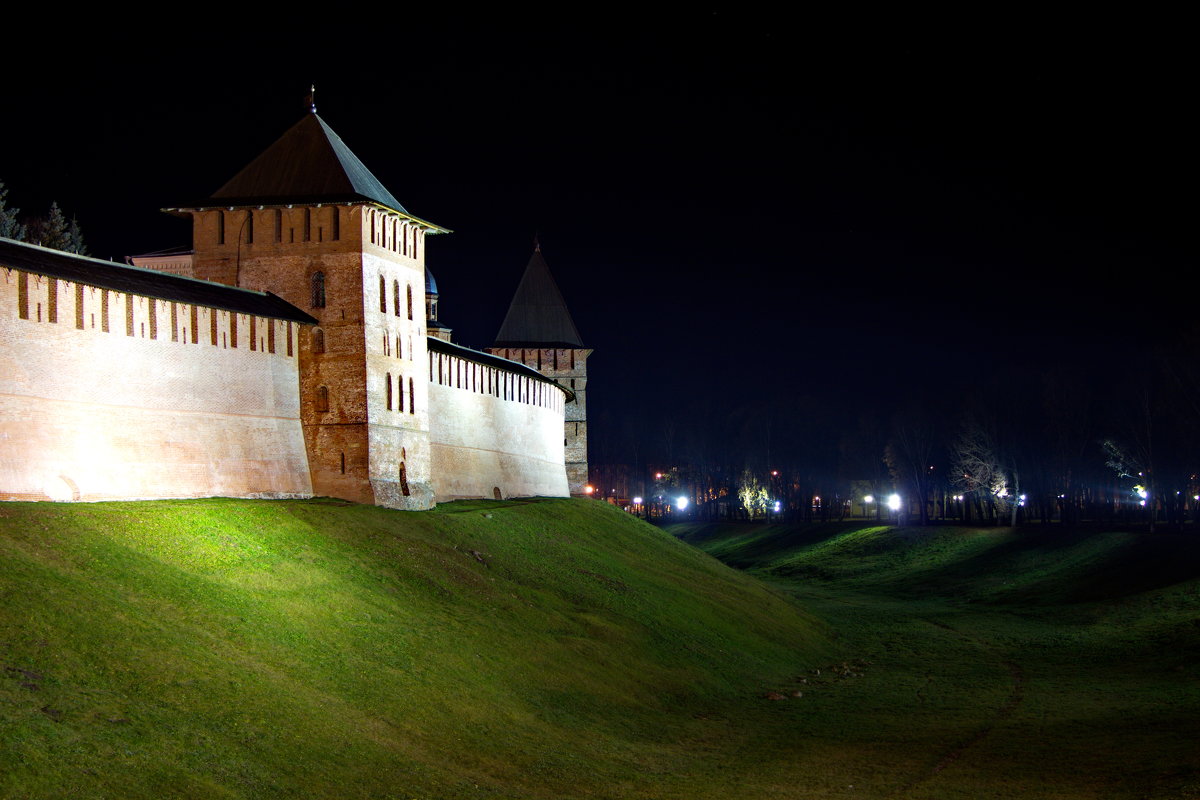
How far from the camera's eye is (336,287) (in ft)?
112

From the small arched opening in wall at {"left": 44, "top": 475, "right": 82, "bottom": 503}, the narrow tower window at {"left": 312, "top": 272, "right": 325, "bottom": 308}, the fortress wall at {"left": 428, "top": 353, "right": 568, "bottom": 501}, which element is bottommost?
the small arched opening in wall at {"left": 44, "top": 475, "right": 82, "bottom": 503}

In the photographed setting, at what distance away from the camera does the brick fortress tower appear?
33.8 metres

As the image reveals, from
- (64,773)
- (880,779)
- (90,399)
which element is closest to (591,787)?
(880,779)

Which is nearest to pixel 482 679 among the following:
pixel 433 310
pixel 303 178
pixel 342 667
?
pixel 342 667

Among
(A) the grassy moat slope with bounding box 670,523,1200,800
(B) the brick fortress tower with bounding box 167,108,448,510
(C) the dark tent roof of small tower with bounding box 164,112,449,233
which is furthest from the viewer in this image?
(C) the dark tent roof of small tower with bounding box 164,112,449,233

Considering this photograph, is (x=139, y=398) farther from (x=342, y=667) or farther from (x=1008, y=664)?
(x=1008, y=664)

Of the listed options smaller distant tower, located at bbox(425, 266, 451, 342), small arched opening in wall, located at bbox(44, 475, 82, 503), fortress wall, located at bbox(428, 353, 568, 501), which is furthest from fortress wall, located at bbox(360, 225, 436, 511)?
smaller distant tower, located at bbox(425, 266, 451, 342)

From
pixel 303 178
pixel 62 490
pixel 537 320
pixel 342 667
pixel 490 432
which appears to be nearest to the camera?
pixel 342 667

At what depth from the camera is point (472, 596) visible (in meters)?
27.7

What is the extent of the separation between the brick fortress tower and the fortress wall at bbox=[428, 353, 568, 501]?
5146mm

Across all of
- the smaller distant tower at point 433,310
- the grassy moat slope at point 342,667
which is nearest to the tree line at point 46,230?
the smaller distant tower at point 433,310

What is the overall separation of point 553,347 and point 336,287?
36886 millimetres

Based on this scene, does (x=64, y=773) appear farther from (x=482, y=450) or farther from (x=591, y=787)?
(x=482, y=450)

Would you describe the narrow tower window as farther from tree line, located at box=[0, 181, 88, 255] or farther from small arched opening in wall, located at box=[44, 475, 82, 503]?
tree line, located at box=[0, 181, 88, 255]
